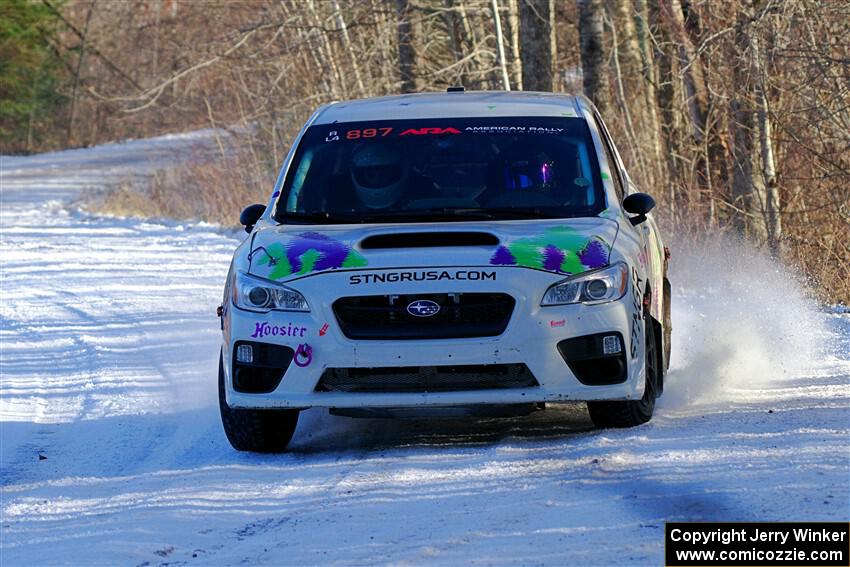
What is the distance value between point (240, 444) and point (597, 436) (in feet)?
5.50

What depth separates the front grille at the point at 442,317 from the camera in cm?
657

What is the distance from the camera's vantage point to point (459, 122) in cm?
797

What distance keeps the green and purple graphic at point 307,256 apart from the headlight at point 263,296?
0.19 feet

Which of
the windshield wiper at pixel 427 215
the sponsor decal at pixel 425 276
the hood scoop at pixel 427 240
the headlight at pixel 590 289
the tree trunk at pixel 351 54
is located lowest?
the tree trunk at pixel 351 54

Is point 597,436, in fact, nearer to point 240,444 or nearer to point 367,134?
point 240,444

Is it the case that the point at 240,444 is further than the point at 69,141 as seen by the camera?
No

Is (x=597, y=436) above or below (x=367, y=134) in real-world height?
below

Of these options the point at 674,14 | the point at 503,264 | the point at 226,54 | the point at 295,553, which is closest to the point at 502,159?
the point at 503,264

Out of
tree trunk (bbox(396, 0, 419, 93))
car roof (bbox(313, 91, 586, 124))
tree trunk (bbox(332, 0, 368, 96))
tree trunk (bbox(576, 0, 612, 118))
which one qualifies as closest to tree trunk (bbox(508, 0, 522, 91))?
tree trunk (bbox(396, 0, 419, 93))

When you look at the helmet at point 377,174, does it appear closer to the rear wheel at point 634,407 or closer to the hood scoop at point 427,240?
the hood scoop at point 427,240

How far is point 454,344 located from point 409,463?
56 centimetres

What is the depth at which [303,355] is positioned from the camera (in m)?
6.65

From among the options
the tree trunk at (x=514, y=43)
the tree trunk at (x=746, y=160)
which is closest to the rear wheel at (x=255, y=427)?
the tree trunk at (x=746, y=160)

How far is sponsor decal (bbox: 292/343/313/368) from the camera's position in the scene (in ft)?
21.8
